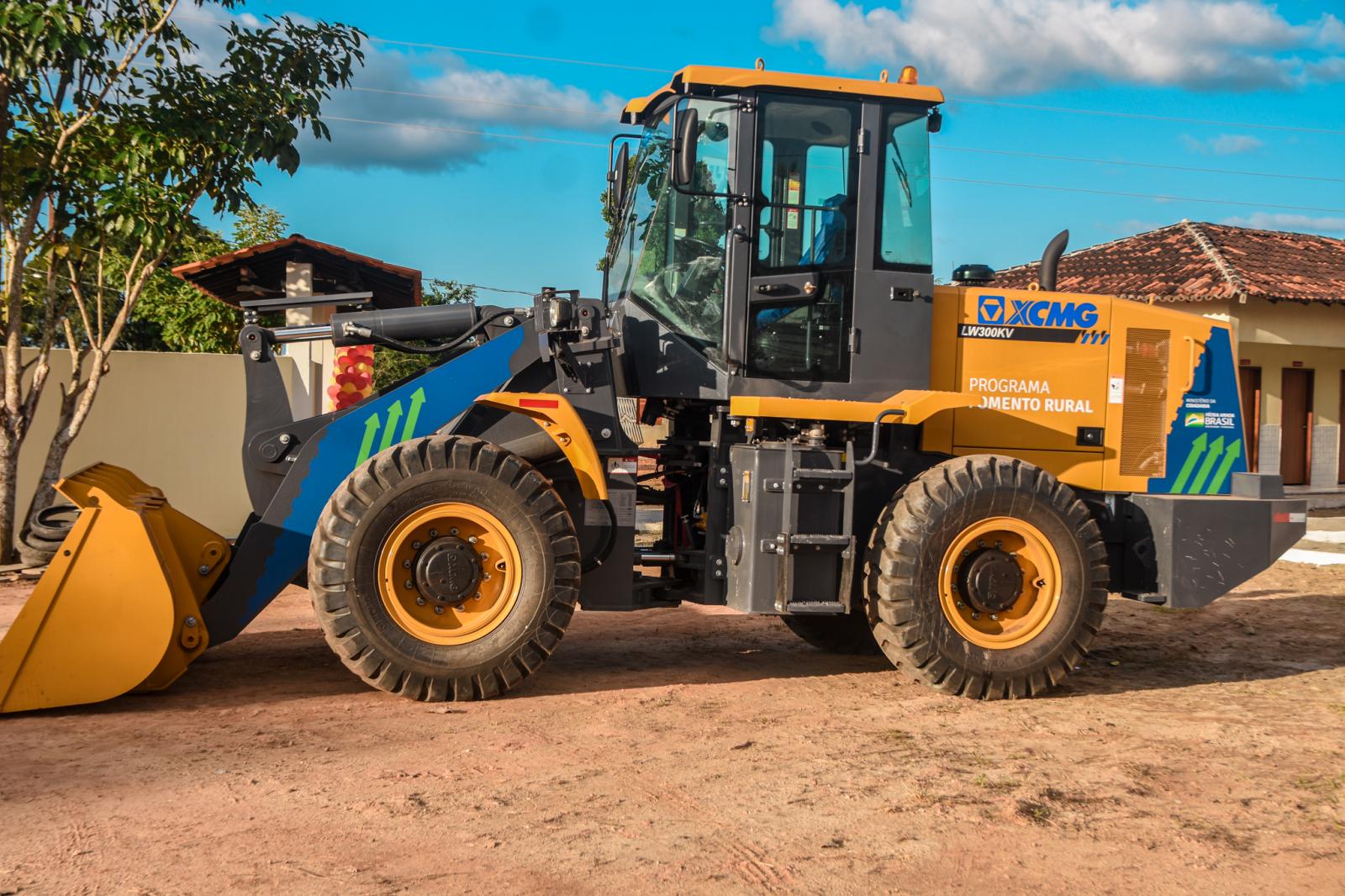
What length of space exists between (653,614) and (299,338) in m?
4.00

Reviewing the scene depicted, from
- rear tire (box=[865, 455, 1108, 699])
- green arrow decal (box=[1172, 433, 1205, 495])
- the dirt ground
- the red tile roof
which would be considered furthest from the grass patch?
the red tile roof

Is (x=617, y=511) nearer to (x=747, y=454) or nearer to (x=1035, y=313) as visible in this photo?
(x=747, y=454)

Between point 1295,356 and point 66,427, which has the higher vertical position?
point 1295,356

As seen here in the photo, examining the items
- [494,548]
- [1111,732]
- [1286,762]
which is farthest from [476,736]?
[1286,762]

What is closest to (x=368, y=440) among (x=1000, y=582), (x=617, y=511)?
(x=617, y=511)

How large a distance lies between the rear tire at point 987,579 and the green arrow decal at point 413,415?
102 inches

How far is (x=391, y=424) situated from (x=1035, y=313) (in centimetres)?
382

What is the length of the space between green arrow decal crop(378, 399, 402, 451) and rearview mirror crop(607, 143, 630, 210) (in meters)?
1.91

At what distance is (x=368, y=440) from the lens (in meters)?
6.76

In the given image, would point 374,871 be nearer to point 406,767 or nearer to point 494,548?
point 406,767

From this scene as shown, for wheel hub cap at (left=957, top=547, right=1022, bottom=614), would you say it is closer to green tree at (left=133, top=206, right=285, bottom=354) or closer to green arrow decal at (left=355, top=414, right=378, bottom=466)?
green arrow decal at (left=355, top=414, right=378, bottom=466)

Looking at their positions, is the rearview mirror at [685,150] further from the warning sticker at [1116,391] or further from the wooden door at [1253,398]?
the wooden door at [1253,398]

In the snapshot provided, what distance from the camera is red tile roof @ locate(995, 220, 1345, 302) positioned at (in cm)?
2152

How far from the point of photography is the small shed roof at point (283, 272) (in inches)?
644
